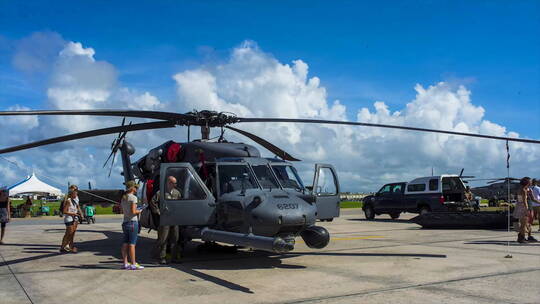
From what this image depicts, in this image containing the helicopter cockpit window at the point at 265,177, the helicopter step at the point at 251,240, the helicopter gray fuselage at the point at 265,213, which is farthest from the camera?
the helicopter cockpit window at the point at 265,177

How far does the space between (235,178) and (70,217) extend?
4641mm

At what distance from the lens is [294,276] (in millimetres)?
7438

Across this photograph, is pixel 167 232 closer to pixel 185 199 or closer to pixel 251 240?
pixel 185 199

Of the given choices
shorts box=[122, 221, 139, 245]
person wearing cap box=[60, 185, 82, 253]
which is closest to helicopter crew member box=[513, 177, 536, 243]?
shorts box=[122, 221, 139, 245]

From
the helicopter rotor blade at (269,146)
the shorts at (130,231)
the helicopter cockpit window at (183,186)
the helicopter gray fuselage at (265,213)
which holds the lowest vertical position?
the shorts at (130,231)

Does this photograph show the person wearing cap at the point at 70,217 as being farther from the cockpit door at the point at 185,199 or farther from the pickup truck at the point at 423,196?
the pickup truck at the point at 423,196

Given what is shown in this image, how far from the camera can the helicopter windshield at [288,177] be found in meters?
9.32

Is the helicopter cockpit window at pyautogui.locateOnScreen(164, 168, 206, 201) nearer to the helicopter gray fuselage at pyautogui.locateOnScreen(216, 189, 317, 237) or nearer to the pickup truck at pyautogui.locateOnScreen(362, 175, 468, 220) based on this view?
the helicopter gray fuselage at pyautogui.locateOnScreen(216, 189, 317, 237)

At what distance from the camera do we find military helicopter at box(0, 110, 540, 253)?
25.9 ft

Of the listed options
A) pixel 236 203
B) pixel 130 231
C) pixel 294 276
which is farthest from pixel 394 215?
pixel 130 231

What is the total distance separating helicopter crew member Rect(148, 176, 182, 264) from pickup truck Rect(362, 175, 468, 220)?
14.1m

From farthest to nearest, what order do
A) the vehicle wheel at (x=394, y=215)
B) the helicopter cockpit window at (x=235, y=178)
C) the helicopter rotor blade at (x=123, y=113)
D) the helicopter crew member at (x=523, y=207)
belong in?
the vehicle wheel at (x=394, y=215)
the helicopter crew member at (x=523, y=207)
the helicopter cockpit window at (x=235, y=178)
the helicopter rotor blade at (x=123, y=113)

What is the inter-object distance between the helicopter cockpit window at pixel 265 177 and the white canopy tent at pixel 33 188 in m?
37.8

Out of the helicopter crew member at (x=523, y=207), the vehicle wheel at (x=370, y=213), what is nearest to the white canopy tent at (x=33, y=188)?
the vehicle wheel at (x=370, y=213)
